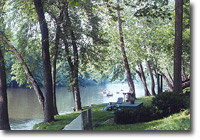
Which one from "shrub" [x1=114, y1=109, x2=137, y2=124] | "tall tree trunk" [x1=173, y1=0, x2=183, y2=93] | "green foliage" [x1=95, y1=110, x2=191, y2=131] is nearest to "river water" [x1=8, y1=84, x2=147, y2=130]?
"shrub" [x1=114, y1=109, x2=137, y2=124]

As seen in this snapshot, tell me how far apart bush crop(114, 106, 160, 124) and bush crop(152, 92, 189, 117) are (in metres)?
0.16

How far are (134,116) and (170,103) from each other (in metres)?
0.78

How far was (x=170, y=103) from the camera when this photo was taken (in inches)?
199

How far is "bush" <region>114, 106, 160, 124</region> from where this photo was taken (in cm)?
500

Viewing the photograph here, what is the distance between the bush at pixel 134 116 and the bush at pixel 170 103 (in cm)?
16

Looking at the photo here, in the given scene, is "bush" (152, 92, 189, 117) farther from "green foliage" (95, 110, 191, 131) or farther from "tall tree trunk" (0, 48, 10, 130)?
"tall tree trunk" (0, 48, 10, 130)

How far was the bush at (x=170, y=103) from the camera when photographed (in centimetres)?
495

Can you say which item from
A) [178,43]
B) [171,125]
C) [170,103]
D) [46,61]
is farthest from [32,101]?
[171,125]

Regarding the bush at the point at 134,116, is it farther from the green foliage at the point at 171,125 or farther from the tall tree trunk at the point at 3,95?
the tall tree trunk at the point at 3,95

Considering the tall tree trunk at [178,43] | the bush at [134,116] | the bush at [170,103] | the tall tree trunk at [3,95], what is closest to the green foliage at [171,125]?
the bush at [170,103]

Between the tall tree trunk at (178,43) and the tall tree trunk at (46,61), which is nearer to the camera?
the tall tree trunk at (178,43)

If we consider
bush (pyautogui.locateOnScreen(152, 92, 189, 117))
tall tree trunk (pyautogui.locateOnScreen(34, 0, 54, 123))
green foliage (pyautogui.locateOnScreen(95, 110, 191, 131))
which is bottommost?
green foliage (pyautogui.locateOnScreen(95, 110, 191, 131))

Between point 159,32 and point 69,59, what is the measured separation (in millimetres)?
3502

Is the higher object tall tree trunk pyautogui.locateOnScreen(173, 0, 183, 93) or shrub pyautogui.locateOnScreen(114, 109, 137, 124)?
tall tree trunk pyautogui.locateOnScreen(173, 0, 183, 93)
